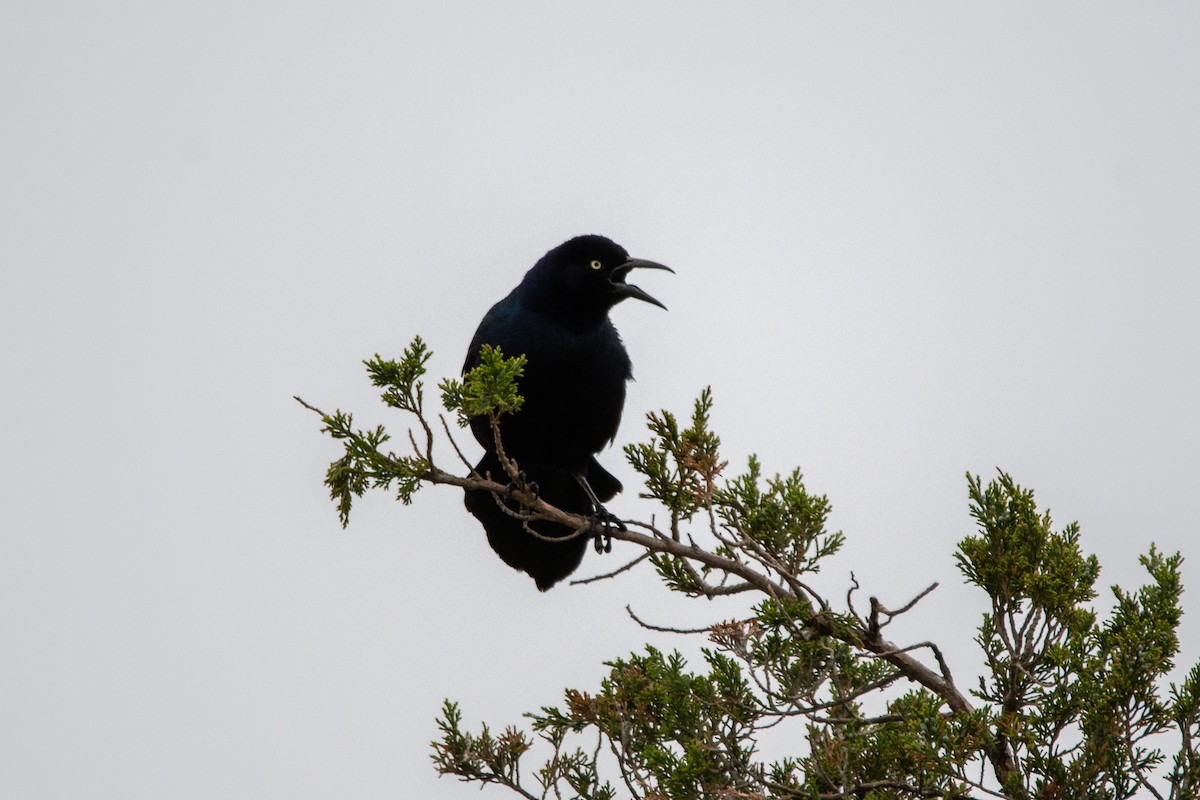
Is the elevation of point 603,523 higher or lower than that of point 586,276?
lower

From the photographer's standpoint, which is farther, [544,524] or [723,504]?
[544,524]

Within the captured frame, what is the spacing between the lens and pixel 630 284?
6047 millimetres

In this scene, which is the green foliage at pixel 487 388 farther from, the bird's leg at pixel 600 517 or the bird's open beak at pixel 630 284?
the bird's open beak at pixel 630 284

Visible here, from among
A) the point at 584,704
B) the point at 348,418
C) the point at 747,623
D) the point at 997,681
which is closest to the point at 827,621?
the point at 747,623

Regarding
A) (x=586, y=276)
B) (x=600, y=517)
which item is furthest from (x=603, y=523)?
(x=586, y=276)

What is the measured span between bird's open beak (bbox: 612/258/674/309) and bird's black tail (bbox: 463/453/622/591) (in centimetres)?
80

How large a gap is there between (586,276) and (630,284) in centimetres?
24

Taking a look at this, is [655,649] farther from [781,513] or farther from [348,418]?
[348,418]

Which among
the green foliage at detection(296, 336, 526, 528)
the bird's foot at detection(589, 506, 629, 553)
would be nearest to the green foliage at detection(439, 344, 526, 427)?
the green foliage at detection(296, 336, 526, 528)

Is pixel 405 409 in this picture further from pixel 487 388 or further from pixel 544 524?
pixel 544 524

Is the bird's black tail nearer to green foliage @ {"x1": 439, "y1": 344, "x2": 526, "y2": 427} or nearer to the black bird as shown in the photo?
the black bird

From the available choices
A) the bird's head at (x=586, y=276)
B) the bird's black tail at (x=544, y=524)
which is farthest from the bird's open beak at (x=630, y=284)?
the bird's black tail at (x=544, y=524)

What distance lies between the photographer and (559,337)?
18.5ft

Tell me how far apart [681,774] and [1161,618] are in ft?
4.54
